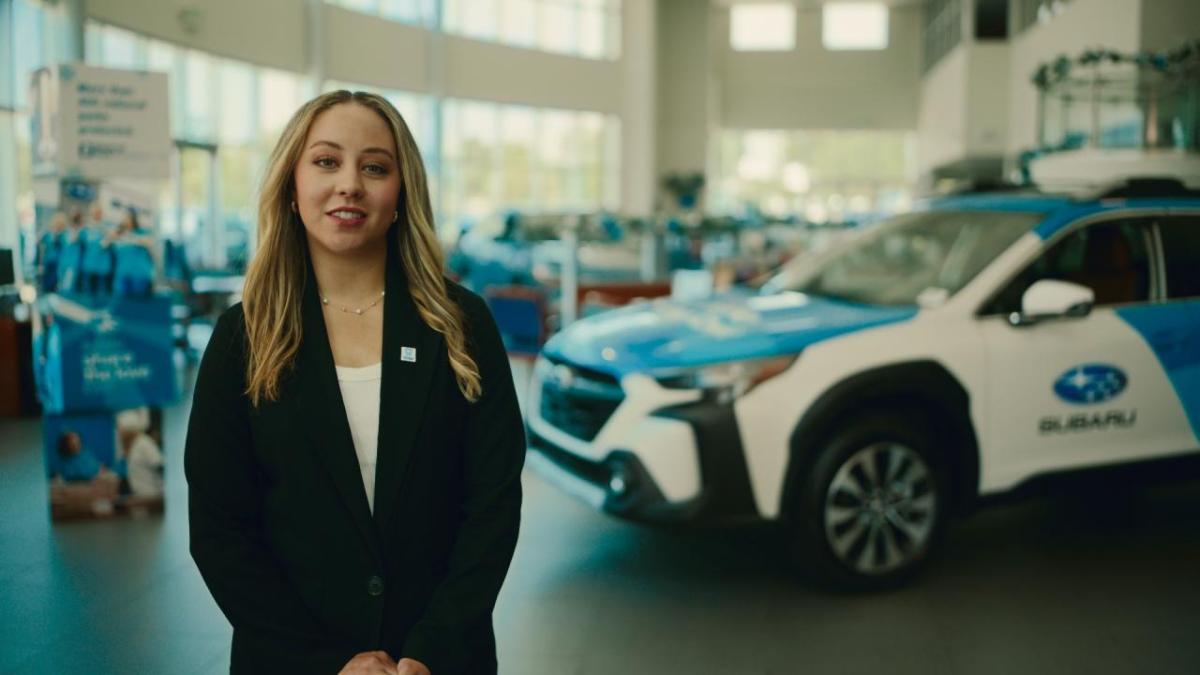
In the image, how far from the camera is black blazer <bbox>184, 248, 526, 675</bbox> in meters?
1.86

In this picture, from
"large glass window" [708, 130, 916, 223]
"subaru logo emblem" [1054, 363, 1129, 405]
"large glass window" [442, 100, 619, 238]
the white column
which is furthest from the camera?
"large glass window" [708, 130, 916, 223]

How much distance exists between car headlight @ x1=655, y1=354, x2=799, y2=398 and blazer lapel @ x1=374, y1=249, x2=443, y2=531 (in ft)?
7.58

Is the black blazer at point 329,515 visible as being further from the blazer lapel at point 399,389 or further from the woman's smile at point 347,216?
the woman's smile at point 347,216

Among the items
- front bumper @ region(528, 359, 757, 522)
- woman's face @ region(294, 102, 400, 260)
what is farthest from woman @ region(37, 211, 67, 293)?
woman's face @ region(294, 102, 400, 260)

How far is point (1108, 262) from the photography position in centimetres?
494

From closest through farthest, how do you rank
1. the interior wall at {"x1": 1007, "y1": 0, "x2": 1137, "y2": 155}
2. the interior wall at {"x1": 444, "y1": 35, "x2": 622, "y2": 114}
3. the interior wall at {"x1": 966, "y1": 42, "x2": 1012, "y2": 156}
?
the interior wall at {"x1": 1007, "y1": 0, "x2": 1137, "y2": 155}
the interior wall at {"x1": 444, "y1": 35, "x2": 622, "y2": 114}
the interior wall at {"x1": 966, "y1": 42, "x2": 1012, "y2": 156}

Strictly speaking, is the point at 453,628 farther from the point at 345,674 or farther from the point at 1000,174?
the point at 1000,174

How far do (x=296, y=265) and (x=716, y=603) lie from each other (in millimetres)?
2839

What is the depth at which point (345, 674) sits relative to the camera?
182 cm

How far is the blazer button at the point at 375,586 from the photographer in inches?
73.9

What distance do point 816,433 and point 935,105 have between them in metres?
29.4

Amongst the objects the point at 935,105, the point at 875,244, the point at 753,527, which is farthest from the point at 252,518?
the point at 935,105

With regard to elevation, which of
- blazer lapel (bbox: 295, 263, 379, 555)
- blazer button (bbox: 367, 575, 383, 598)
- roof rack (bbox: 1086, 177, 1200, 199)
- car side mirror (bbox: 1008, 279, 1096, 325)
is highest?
roof rack (bbox: 1086, 177, 1200, 199)

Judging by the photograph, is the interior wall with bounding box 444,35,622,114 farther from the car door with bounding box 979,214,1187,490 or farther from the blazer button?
the blazer button
